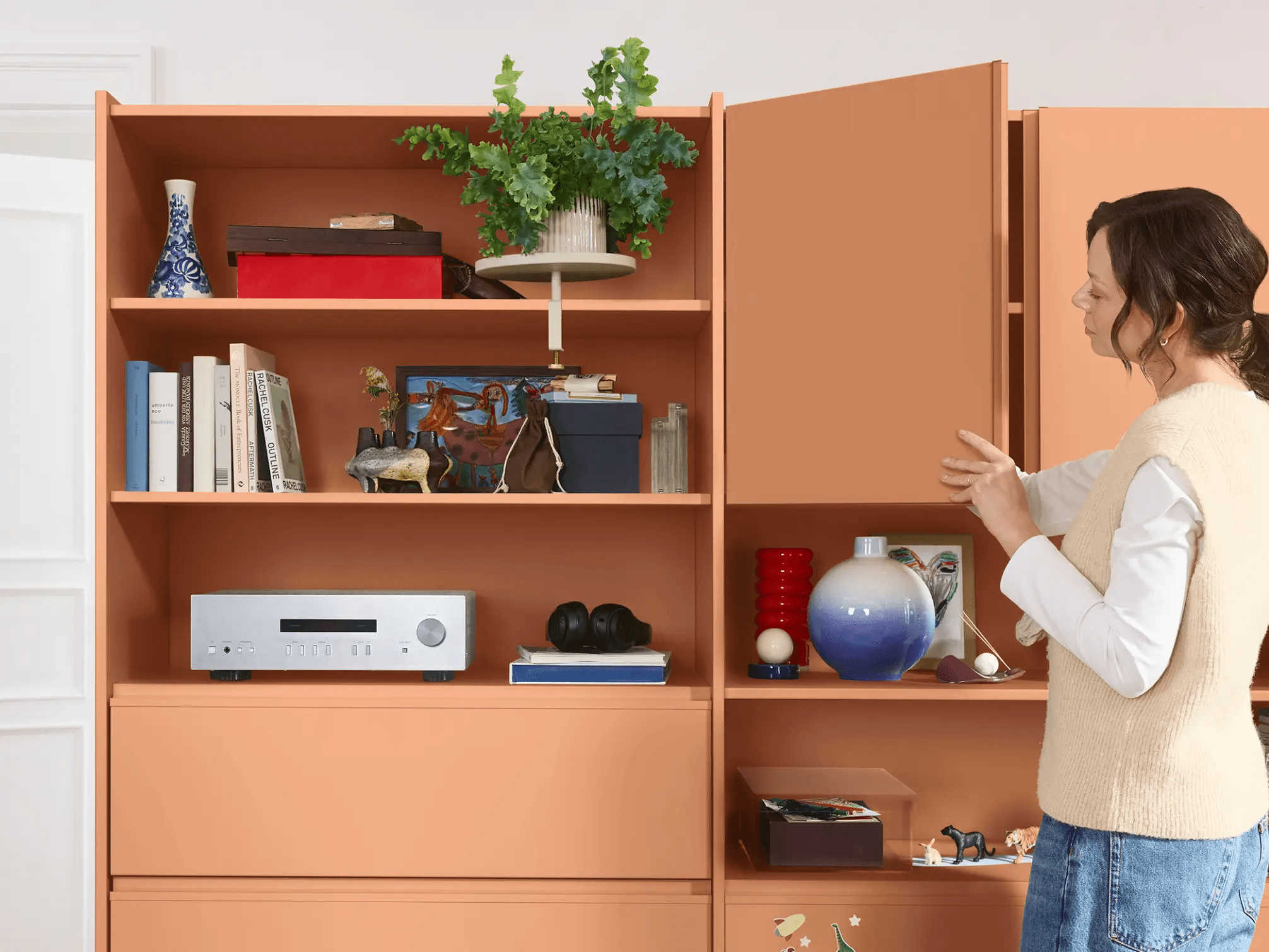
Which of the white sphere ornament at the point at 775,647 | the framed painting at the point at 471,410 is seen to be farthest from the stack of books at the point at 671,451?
the white sphere ornament at the point at 775,647

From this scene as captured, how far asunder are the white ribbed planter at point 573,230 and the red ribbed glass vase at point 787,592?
68 cm

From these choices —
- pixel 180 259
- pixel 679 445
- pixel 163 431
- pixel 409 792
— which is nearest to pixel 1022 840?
pixel 679 445

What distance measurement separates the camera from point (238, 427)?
192cm

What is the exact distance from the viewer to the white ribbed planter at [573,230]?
6.19 ft

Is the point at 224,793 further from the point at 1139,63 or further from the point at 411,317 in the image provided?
the point at 1139,63

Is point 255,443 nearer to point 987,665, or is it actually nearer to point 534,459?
point 534,459

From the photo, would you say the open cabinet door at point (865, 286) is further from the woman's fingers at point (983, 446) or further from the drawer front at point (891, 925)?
the drawer front at point (891, 925)

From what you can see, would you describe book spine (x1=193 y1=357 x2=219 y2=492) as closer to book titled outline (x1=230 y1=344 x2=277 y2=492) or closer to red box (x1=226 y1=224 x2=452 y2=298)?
book titled outline (x1=230 y1=344 x2=277 y2=492)

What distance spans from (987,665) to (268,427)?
1410mm

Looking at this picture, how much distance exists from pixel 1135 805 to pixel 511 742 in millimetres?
1022

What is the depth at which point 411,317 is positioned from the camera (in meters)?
1.96

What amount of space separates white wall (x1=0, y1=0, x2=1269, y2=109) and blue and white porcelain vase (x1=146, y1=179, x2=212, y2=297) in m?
0.38

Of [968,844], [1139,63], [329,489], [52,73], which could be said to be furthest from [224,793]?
[1139,63]

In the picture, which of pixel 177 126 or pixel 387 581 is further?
pixel 387 581
